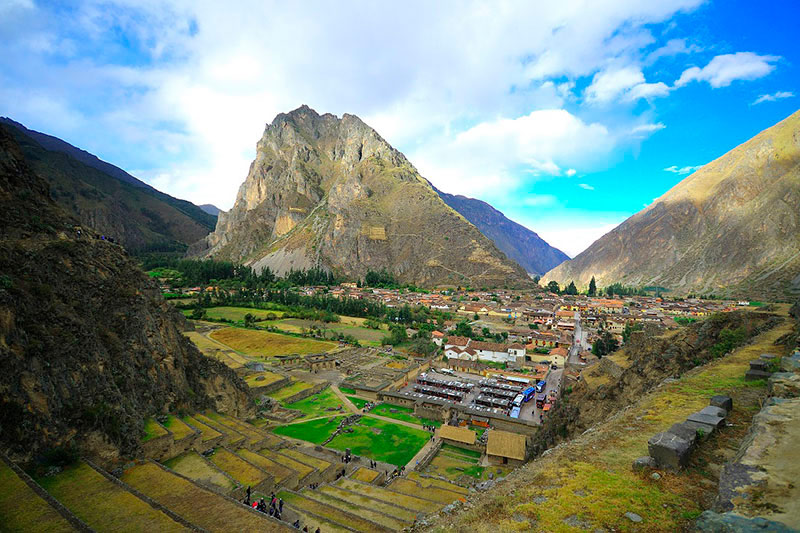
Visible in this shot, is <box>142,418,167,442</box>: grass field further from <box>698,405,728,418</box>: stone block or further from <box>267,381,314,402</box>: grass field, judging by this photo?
<box>698,405,728,418</box>: stone block

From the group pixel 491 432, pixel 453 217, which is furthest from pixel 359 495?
pixel 453 217

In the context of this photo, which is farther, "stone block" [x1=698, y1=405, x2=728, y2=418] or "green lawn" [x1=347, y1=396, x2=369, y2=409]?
"green lawn" [x1=347, y1=396, x2=369, y2=409]

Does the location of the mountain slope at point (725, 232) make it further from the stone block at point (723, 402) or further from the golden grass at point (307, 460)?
the golden grass at point (307, 460)

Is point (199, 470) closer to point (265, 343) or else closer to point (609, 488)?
point (609, 488)

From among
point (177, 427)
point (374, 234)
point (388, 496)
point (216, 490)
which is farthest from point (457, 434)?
point (374, 234)

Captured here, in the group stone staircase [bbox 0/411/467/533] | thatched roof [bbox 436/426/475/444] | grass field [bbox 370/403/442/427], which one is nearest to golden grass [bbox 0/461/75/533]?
stone staircase [bbox 0/411/467/533]

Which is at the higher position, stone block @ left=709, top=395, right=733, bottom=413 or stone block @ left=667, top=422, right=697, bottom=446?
stone block @ left=709, top=395, right=733, bottom=413

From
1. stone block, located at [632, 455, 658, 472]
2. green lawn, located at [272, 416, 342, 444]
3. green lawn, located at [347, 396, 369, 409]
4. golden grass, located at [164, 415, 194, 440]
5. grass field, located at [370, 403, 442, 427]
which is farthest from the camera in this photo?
green lawn, located at [347, 396, 369, 409]

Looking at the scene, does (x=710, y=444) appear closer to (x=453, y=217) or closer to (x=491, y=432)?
(x=491, y=432)
